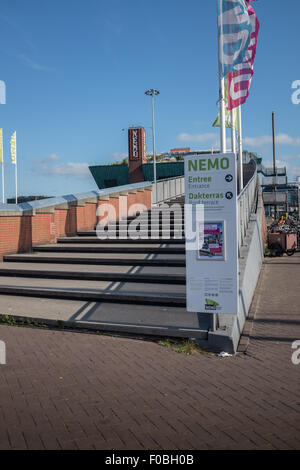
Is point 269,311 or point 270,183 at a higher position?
point 270,183

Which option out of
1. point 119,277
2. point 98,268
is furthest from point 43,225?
point 119,277

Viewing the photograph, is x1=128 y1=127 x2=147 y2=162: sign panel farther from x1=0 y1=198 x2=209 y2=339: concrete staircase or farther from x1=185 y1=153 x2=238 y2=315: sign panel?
x1=185 y1=153 x2=238 y2=315: sign panel

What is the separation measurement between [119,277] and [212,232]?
3.33 metres

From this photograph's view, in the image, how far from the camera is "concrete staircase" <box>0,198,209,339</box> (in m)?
6.60

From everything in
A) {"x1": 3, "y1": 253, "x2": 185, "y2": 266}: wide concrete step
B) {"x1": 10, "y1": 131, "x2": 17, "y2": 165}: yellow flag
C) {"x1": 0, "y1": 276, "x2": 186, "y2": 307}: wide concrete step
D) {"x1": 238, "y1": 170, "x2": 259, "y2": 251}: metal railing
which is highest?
{"x1": 10, "y1": 131, "x2": 17, "y2": 165}: yellow flag

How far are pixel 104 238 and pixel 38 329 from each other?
17.6 ft

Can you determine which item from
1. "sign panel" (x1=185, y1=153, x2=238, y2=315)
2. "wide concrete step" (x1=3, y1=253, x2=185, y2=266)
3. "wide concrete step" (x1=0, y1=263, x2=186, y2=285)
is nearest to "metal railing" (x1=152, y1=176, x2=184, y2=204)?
"wide concrete step" (x1=3, y1=253, x2=185, y2=266)

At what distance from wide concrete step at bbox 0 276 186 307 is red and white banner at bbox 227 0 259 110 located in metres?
3.98

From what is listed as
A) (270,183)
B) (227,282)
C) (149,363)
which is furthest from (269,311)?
(270,183)

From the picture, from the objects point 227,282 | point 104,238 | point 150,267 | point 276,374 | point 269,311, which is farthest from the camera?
point 104,238

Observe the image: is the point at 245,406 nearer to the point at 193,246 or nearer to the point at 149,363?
the point at 149,363

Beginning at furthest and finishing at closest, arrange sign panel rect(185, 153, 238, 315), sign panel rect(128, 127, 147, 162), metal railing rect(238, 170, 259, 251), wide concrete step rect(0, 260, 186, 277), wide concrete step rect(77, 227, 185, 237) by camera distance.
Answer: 1. sign panel rect(128, 127, 147, 162)
2. wide concrete step rect(77, 227, 185, 237)
3. metal railing rect(238, 170, 259, 251)
4. wide concrete step rect(0, 260, 186, 277)
5. sign panel rect(185, 153, 238, 315)

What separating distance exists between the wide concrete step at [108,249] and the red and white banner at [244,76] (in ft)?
11.4
